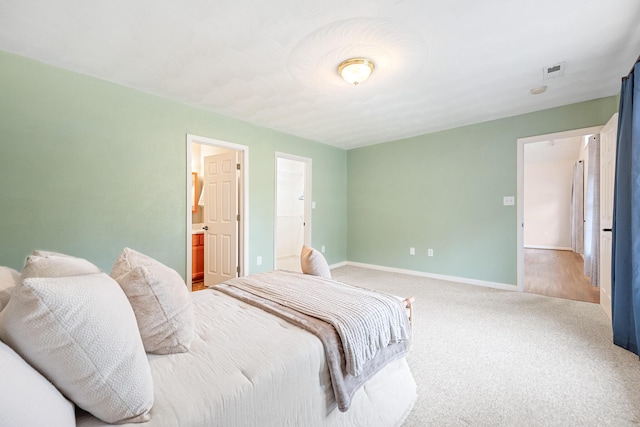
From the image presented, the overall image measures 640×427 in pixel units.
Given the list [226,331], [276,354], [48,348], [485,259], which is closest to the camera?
[48,348]

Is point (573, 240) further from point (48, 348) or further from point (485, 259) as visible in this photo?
point (48, 348)

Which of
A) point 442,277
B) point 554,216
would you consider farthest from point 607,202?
point 554,216

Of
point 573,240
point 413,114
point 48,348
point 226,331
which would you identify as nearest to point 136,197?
point 226,331

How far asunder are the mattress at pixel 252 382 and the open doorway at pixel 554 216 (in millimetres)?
3723

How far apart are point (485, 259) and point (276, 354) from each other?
410 centimetres

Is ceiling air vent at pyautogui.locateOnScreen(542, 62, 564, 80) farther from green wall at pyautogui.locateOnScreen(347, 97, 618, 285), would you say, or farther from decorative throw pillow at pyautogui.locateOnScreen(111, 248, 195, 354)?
decorative throw pillow at pyautogui.locateOnScreen(111, 248, 195, 354)

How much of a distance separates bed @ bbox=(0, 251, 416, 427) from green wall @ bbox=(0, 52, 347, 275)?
6.69 feet

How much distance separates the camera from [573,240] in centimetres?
712

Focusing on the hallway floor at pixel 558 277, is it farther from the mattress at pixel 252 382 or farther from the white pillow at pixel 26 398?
the white pillow at pixel 26 398

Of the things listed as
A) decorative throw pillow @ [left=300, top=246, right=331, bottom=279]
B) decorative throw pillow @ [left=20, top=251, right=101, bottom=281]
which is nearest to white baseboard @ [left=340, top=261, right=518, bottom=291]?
decorative throw pillow @ [left=300, top=246, right=331, bottom=279]

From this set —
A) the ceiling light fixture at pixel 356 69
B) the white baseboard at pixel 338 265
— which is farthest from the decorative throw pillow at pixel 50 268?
the white baseboard at pixel 338 265

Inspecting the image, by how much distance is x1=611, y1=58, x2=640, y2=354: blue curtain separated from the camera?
203 centimetres

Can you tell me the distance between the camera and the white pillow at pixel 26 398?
0.54 m

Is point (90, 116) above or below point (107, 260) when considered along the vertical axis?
above
